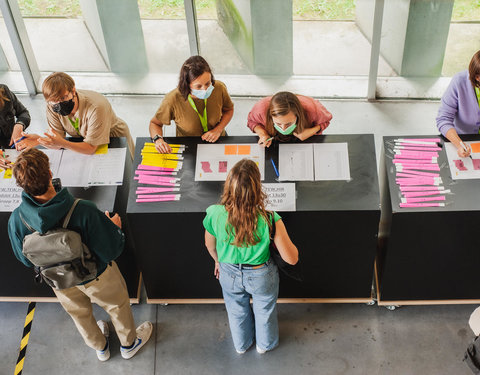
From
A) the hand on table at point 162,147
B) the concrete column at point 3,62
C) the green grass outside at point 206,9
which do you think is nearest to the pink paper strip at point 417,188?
the hand on table at point 162,147

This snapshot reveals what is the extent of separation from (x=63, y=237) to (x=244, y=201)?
0.96 metres

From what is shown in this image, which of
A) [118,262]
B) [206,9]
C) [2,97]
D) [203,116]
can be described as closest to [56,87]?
[2,97]

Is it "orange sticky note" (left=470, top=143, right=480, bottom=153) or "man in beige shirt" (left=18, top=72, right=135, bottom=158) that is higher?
"man in beige shirt" (left=18, top=72, right=135, bottom=158)

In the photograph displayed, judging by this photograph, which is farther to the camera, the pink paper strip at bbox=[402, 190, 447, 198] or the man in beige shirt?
the man in beige shirt

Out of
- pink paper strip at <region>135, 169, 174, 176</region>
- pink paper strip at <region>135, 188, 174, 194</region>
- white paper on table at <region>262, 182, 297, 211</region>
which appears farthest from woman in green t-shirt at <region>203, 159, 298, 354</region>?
pink paper strip at <region>135, 169, 174, 176</region>

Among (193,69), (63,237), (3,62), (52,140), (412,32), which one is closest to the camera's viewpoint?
(63,237)

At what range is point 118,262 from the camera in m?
3.98

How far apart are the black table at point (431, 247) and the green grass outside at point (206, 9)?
6.91 ft

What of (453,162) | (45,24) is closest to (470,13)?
(453,162)

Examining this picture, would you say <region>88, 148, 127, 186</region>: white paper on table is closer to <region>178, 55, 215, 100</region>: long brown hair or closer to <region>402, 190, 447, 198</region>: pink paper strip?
<region>178, 55, 215, 100</region>: long brown hair

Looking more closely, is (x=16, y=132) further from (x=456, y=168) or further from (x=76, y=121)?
(x=456, y=168)

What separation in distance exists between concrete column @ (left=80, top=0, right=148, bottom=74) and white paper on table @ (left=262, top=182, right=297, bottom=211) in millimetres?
2928

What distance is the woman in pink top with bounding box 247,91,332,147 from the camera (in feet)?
11.7

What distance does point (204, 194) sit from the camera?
3.66m
